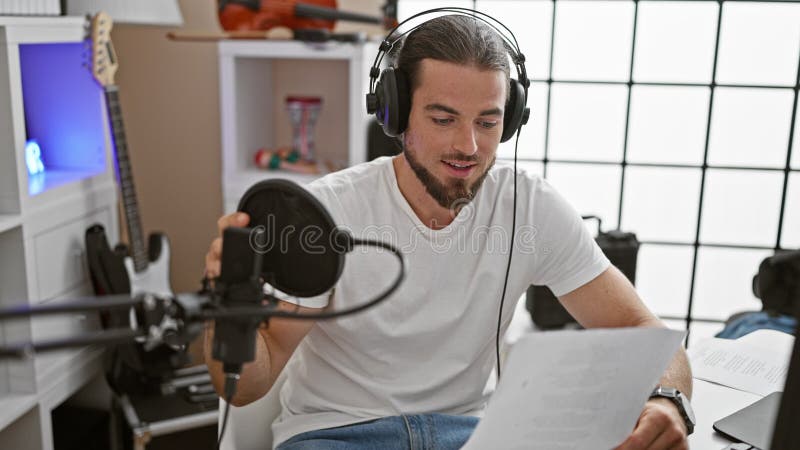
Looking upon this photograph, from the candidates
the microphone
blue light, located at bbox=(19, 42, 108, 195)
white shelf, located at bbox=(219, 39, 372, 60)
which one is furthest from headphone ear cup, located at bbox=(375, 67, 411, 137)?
blue light, located at bbox=(19, 42, 108, 195)

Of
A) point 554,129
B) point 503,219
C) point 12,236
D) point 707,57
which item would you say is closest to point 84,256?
point 12,236

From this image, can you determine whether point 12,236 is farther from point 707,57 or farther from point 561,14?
point 707,57

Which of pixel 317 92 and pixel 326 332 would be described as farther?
pixel 317 92

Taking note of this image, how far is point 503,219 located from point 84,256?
1.27 metres

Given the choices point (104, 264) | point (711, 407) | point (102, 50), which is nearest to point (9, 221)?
point (104, 264)

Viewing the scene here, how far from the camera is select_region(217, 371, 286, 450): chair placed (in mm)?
1363

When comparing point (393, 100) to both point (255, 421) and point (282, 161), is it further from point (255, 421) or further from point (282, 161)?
point (282, 161)

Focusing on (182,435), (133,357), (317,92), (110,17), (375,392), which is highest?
(110,17)

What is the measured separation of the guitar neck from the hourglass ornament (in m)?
0.53

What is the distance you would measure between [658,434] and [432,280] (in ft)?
1.52

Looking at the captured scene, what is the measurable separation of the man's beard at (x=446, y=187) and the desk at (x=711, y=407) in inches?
20.3

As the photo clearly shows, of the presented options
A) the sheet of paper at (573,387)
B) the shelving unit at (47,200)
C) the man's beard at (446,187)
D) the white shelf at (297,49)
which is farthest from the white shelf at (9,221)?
the sheet of paper at (573,387)

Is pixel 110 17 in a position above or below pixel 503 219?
above

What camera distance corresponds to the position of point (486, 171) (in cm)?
142
